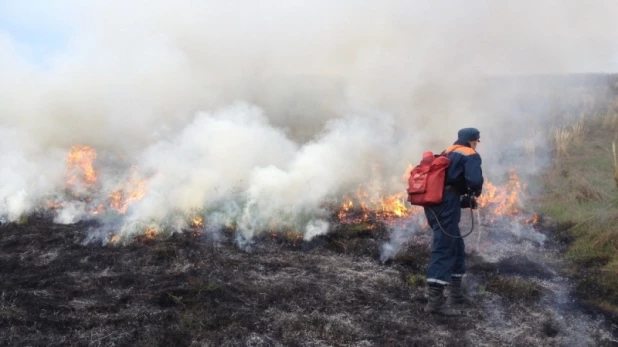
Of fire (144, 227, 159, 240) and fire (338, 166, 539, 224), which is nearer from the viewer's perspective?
fire (144, 227, 159, 240)

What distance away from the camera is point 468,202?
198 inches

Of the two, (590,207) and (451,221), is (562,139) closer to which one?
(590,207)

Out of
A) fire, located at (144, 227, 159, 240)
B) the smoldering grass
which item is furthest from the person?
fire, located at (144, 227, 159, 240)

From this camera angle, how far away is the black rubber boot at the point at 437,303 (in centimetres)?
478

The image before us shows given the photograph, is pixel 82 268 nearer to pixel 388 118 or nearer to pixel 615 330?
pixel 615 330

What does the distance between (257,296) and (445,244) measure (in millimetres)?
2071

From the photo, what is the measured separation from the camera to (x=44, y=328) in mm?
4391

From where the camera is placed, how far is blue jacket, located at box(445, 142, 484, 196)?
473 centimetres

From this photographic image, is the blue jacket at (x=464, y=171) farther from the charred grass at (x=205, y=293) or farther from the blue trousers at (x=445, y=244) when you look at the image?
the charred grass at (x=205, y=293)

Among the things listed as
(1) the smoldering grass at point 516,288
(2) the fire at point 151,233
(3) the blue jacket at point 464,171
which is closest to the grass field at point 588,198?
(1) the smoldering grass at point 516,288

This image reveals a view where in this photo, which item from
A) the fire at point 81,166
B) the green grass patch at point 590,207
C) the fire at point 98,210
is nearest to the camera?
the green grass patch at point 590,207

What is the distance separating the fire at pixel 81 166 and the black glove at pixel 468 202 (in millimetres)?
7121

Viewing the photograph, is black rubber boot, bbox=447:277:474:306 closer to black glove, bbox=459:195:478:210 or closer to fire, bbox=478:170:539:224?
black glove, bbox=459:195:478:210

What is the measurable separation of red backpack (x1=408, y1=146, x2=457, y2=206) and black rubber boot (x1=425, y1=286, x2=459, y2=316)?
870mm
